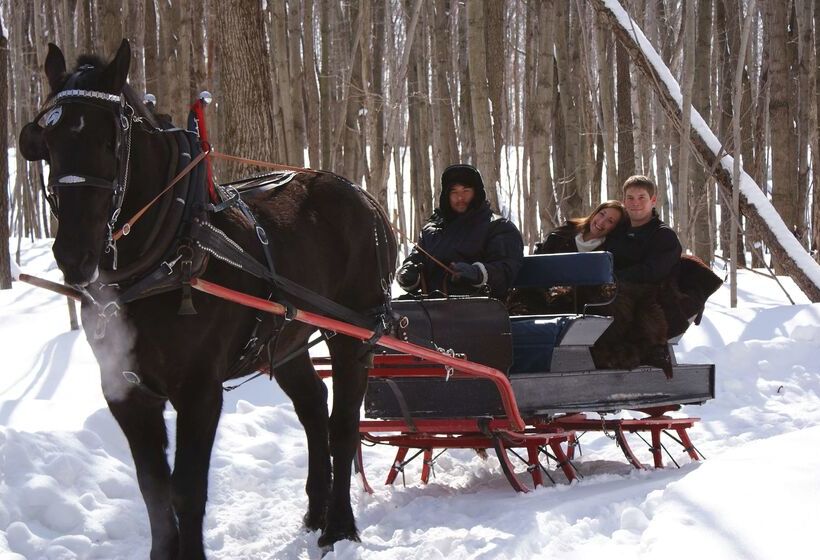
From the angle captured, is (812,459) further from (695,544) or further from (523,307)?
(523,307)

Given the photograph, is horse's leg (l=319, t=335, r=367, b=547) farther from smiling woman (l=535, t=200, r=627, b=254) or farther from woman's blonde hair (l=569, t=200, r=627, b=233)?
woman's blonde hair (l=569, t=200, r=627, b=233)

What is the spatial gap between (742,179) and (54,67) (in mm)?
8166

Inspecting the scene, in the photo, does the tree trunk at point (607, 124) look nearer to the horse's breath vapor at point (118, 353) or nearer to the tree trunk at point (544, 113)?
the tree trunk at point (544, 113)

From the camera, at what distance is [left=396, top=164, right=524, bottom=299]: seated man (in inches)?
237

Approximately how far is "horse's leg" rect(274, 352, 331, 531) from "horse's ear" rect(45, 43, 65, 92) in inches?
80.3

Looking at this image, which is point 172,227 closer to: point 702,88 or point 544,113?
point 544,113

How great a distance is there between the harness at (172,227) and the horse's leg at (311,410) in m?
1.02

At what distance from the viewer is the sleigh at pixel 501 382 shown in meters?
5.39

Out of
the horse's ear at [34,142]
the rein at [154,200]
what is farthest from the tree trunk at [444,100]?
the horse's ear at [34,142]

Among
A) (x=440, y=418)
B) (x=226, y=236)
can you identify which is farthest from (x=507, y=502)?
(x=226, y=236)

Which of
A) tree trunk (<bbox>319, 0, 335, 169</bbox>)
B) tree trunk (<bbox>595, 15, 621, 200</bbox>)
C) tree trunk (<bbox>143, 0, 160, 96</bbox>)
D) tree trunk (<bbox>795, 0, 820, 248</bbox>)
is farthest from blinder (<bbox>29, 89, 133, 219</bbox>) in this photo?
tree trunk (<bbox>795, 0, 820, 248</bbox>)

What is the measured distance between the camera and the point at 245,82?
809 cm

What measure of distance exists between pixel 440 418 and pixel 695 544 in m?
2.23

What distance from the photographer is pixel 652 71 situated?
10.1m
